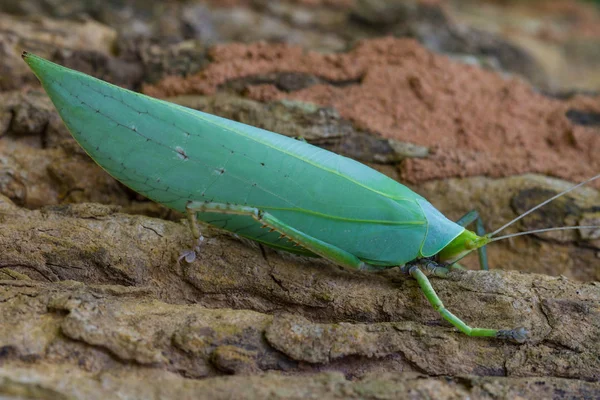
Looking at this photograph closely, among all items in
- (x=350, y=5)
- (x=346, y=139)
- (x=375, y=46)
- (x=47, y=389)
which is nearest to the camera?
(x=47, y=389)

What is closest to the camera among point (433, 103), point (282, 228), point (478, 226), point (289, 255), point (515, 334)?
point (515, 334)

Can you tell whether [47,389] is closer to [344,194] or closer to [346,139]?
[344,194]

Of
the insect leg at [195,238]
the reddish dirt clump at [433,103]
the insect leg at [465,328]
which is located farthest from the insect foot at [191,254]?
the reddish dirt clump at [433,103]

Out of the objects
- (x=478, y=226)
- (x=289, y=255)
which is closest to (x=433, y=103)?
(x=478, y=226)

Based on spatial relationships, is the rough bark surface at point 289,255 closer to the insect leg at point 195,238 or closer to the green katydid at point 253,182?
the insect leg at point 195,238

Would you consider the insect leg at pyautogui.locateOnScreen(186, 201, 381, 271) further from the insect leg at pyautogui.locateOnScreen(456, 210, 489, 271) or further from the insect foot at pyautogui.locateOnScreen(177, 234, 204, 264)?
the insect leg at pyautogui.locateOnScreen(456, 210, 489, 271)

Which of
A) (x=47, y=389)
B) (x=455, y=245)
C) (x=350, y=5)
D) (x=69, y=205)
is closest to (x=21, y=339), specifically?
(x=47, y=389)

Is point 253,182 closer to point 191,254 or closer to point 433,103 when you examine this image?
point 191,254
